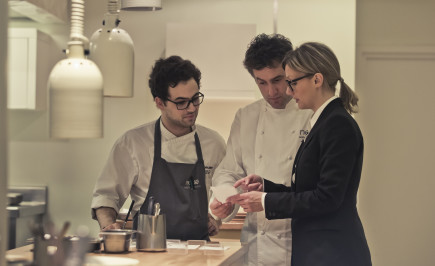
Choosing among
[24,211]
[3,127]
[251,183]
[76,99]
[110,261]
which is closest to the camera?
[3,127]

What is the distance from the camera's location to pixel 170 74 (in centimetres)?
283

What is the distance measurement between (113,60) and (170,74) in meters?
1.10

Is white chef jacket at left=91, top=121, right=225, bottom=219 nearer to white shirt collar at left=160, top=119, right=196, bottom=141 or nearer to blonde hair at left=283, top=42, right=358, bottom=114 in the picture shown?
white shirt collar at left=160, top=119, right=196, bottom=141

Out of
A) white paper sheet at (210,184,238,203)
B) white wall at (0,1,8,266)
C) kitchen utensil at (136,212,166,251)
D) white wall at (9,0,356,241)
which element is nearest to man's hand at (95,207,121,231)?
kitchen utensil at (136,212,166,251)

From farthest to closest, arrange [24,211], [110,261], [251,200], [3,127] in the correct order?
[24,211]
[251,200]
[110,261]
[3,127]

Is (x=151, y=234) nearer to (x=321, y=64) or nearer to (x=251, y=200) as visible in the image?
(x=251, y=200)

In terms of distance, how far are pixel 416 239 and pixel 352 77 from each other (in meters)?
1.60

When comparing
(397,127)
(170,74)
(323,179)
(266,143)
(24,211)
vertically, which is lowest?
(24,211)

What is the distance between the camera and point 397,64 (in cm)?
520

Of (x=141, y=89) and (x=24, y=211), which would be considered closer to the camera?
(x=24, y=211)

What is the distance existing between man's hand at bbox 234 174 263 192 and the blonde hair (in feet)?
1.56

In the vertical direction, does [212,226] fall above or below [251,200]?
below

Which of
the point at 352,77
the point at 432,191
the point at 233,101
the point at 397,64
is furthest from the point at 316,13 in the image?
the point at 432,191

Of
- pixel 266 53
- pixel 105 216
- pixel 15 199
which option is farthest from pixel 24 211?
pixel 266 53
